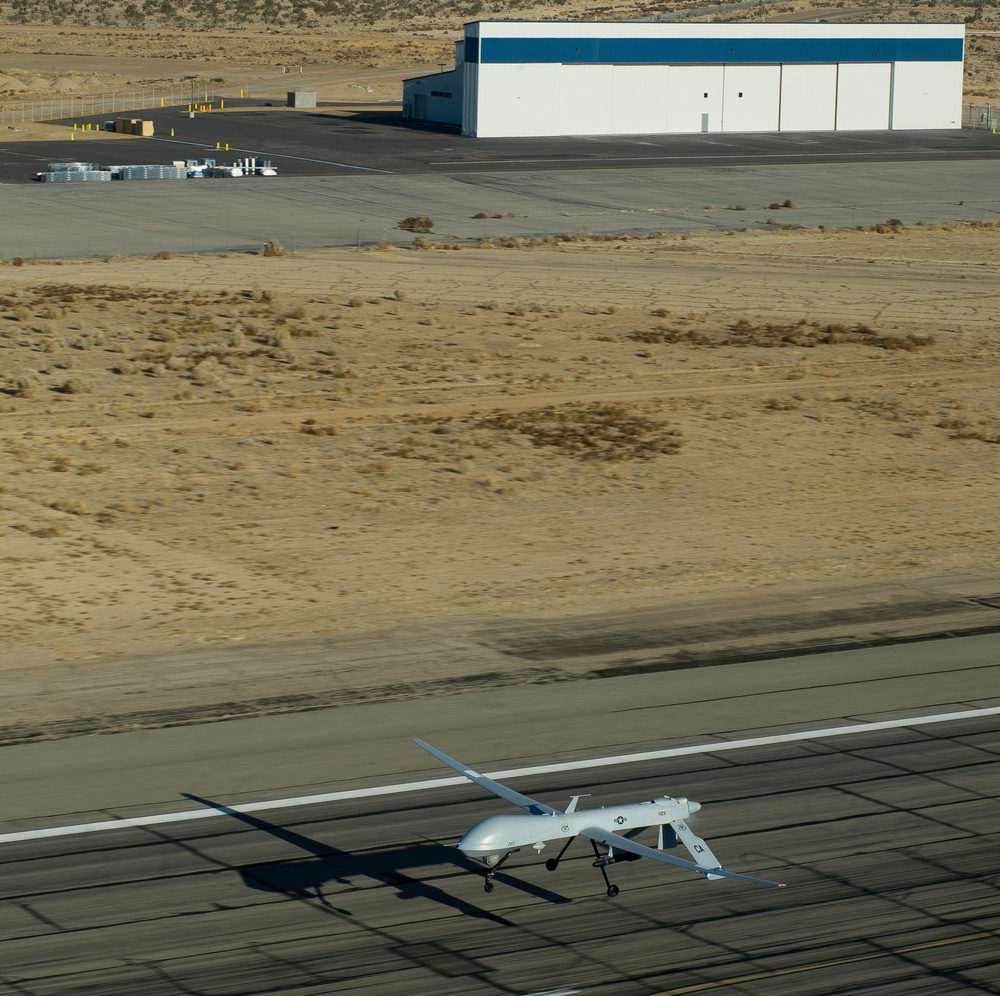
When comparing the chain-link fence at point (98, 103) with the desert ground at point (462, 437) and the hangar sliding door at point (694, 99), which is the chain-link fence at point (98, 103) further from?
the desert ground at point (462, 437)

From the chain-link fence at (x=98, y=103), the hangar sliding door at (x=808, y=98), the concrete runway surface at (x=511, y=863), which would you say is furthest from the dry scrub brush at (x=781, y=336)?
the chain-link fence at (x=98, y=103)

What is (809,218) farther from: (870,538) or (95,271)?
(870,538)

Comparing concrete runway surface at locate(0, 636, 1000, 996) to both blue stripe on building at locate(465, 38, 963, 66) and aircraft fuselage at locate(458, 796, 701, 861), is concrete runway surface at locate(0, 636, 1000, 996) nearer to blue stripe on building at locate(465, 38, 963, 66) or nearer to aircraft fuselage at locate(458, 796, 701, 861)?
aircraft fuselage at locate(458, 796, 701, 861)

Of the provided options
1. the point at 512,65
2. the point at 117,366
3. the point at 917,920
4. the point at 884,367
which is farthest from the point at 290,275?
the point at 512,65

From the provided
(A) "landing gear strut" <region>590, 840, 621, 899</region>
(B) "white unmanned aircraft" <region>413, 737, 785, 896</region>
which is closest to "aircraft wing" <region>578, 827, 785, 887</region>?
(B) "white unmanned aircraft" <region>413, 737, 785, 896</region>

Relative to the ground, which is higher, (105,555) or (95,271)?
(95,271)
